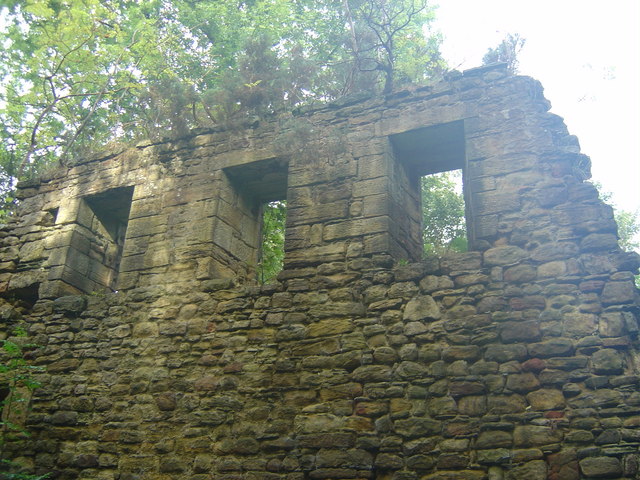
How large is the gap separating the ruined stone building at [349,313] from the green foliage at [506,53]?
1.89 feet

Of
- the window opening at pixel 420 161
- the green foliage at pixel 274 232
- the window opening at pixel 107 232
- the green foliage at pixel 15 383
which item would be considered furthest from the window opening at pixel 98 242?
the window opening at pixel 420 161

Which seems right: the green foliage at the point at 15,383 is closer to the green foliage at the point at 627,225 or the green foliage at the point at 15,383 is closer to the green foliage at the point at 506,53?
the green foliage at the point at 506,53

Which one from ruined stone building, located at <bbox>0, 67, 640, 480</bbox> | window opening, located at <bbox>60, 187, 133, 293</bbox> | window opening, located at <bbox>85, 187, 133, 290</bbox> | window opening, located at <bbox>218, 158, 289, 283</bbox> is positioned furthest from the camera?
window opening, located at <bbox>85, 187, 133, 290</bbox>

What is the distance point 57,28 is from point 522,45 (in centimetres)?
698

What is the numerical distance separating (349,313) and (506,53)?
3141mm

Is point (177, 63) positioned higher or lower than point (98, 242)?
higher

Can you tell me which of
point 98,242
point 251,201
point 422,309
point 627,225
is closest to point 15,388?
point 98,242

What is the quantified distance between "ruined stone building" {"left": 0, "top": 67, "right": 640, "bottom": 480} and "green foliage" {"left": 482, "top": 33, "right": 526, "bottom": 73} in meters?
0.57

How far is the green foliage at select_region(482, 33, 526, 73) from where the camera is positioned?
6.21 meters

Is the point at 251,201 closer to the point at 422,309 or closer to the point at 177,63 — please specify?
the point at 422,309

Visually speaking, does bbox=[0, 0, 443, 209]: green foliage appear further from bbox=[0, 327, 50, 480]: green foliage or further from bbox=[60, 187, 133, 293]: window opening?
bbox=[0, 327, 50, 480]: green foliage

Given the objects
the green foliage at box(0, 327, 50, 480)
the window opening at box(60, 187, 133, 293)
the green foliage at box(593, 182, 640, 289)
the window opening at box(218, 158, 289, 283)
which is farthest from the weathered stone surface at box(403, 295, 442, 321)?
the green foliage at box(593, 182, 640, 289)

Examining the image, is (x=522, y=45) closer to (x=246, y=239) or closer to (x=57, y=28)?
(x=246, y=239)

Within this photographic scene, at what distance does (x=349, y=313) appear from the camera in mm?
5262
